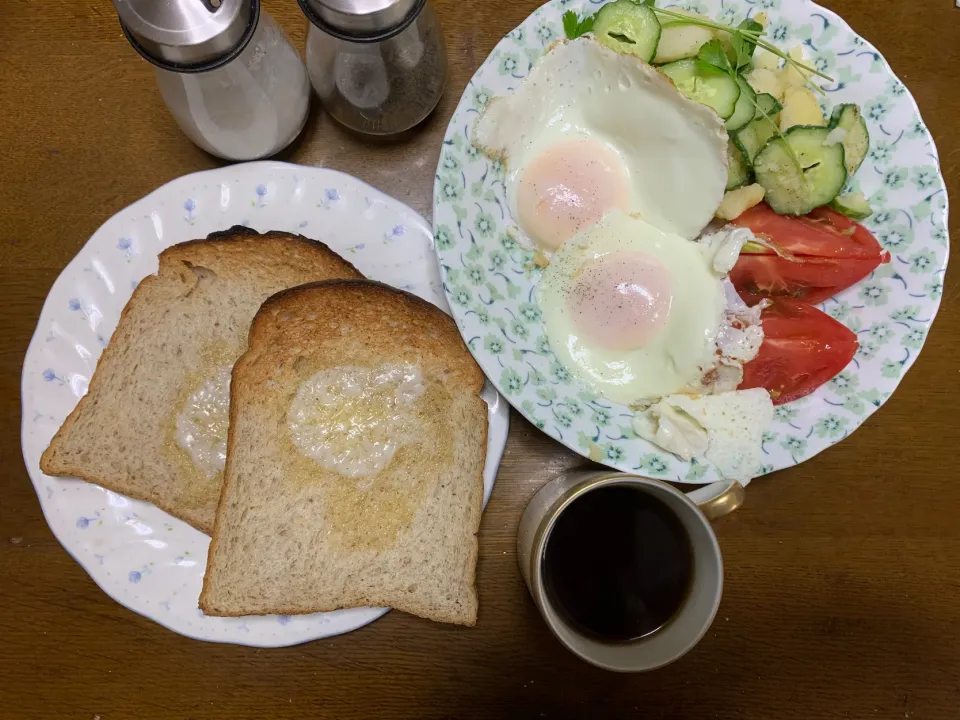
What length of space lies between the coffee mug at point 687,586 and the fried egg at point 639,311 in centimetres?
24

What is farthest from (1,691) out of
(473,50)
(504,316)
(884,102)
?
(884,102)

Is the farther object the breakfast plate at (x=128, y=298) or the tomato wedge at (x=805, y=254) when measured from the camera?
the breakfast plate at (x=128, y=298)

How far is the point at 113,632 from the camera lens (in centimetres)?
168

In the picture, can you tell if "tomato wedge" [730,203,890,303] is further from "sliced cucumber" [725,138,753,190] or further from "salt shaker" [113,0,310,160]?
"salt shaker" [113,0,310,160]

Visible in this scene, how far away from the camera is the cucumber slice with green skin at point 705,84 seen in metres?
1.45

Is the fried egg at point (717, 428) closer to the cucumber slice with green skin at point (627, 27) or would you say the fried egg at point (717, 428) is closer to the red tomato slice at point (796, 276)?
the red tomato slice at point (796, 276)

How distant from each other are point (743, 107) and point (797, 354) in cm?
61

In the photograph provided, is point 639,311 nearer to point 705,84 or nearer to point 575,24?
point 705,84

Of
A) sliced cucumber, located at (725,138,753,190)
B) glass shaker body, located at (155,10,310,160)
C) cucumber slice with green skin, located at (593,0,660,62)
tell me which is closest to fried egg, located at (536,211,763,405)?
sliced cucumber, located at (725,138,753,190)

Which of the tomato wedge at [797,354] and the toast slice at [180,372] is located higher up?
the tomato wedge at [797,354]

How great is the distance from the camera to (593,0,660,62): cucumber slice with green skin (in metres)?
1.43

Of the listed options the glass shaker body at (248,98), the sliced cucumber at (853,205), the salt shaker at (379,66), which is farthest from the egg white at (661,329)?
the glass shaker body at (248,98)

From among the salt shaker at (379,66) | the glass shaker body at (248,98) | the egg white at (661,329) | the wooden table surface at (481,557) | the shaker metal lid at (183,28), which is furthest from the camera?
the wooden table surface at (481,557)

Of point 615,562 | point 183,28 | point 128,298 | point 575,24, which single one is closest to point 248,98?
point 183,28
